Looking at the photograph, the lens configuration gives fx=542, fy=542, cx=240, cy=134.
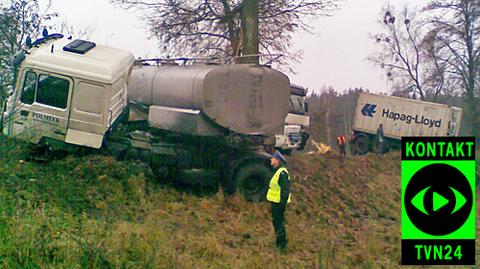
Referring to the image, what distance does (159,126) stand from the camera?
38.2 feet

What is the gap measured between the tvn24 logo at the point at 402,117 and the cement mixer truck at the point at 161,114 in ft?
54.8

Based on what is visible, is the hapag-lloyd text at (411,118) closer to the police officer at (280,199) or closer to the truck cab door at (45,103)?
the truck cab door at (45,103)

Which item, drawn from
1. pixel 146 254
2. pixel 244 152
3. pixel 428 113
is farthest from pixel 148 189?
pixel 428 113

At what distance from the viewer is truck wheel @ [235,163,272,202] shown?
455 inches

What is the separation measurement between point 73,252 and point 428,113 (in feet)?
77.9

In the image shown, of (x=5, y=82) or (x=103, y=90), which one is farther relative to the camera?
(x=103, y=90)

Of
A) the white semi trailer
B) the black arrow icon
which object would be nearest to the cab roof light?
the white semi trailer

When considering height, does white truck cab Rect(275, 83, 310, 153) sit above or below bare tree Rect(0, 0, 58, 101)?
below

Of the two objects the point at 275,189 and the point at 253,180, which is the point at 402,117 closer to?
the point at 253,180

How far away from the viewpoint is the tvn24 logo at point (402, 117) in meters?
26.5

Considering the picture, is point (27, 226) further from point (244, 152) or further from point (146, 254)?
point (244, 152)

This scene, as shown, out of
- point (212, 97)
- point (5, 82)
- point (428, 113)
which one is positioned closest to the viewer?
point (5, 82)

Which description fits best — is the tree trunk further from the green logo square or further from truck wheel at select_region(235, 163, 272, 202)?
the green logo square

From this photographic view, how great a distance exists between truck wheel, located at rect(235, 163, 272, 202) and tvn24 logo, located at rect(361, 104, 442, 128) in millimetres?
16860
